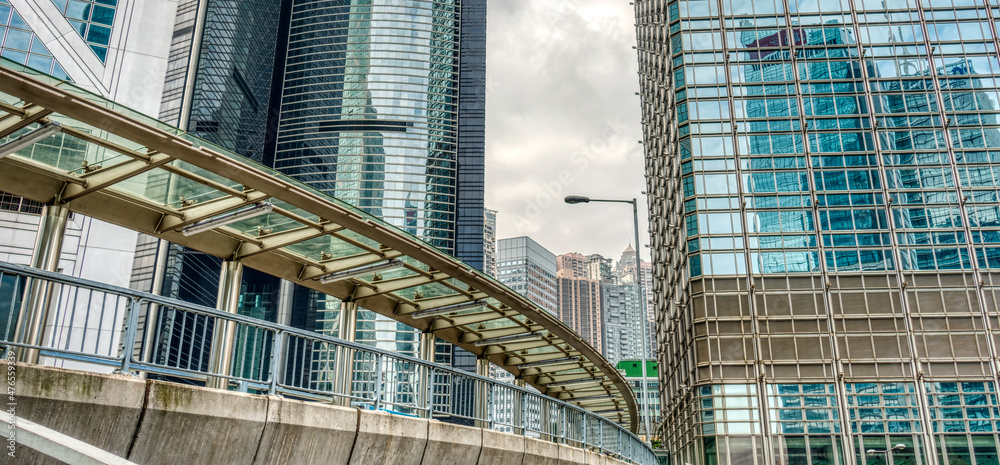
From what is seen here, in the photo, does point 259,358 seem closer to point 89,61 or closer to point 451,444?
point 451,444

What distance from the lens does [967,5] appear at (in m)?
42.2

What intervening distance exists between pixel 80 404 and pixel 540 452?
299 inches

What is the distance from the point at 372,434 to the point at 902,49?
4122cm

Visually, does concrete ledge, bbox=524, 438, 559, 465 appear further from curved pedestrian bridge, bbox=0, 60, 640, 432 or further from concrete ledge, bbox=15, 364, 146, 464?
concrete ledge, bbox=15, 364, 146, 464

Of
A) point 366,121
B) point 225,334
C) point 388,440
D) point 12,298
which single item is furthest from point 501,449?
point 366,121

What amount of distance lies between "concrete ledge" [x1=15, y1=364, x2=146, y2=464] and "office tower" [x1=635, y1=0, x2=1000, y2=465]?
111 feet

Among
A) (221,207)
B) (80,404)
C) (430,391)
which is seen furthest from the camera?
(221,207)

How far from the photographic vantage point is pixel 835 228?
127 ft

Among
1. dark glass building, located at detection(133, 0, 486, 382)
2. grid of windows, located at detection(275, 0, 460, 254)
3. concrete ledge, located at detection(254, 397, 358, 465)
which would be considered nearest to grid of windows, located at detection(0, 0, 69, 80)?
concrete ledge, located at detection(254, 397, 358, 465)

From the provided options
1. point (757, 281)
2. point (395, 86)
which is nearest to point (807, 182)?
point (757, 281)

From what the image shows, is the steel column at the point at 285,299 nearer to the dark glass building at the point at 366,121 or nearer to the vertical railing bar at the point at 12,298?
the dark glass building at the point at 366,121

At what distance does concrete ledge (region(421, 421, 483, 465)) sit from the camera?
31.5 feet

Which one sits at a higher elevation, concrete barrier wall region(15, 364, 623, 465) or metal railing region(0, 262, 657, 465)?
metal railing region(0, 262, 657, 465)

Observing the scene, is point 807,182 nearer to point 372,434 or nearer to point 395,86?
point 372,434
